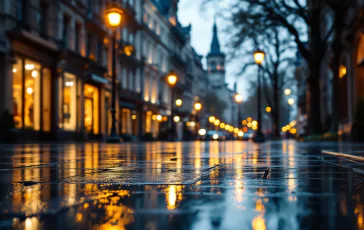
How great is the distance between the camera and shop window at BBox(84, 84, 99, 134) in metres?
37.0

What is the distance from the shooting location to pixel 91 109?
38.2 metres

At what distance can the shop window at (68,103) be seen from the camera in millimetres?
32156

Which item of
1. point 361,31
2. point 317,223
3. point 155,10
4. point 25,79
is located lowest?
point 317,223

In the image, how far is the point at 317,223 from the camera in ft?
8.23

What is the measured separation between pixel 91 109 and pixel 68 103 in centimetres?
523

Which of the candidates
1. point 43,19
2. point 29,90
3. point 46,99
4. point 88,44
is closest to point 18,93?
point 29,90

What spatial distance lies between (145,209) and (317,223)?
99 cm

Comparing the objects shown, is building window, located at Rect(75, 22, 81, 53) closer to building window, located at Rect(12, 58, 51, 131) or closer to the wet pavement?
building window, located at Rect(12, 58, 51, 131)

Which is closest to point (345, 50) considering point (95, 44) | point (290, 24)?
point (290, 24)

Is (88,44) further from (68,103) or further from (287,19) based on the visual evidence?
(287,19)

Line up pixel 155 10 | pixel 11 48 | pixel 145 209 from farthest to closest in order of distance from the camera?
pixel 155 10 < pixel 11 48 < pixel 145 209

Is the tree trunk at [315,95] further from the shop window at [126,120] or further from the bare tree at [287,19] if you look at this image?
the shop window at [126,120]

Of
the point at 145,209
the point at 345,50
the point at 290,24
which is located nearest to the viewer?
the point at 145,209

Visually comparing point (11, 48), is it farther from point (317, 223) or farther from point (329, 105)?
point (329, 105)
